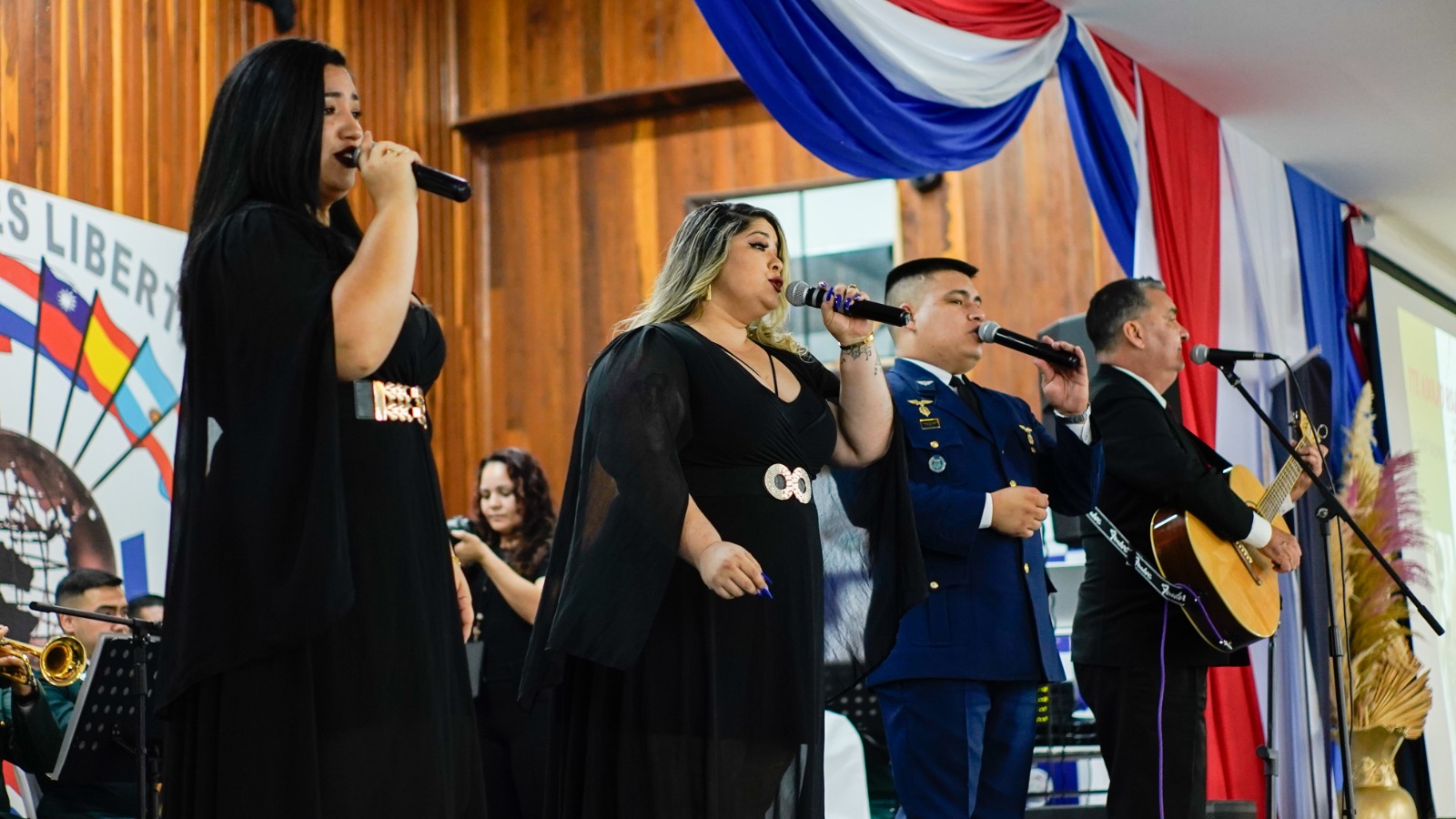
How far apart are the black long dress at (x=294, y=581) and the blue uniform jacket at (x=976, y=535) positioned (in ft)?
5.38

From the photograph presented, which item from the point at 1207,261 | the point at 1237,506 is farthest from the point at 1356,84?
the point at 1237,506

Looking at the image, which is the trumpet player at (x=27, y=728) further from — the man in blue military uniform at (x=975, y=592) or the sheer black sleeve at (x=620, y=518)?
the man in blue military uniform at (x=975, y=592)

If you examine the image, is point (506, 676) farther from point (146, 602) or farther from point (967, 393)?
point (967, 393)

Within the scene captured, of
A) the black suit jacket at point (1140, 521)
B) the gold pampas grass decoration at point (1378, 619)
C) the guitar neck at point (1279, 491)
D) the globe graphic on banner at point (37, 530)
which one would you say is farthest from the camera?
the gold pampas grass decoration at point (1378, 619)

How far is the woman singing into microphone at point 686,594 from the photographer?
2.68 metres

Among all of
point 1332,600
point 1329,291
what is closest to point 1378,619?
point 1329,291

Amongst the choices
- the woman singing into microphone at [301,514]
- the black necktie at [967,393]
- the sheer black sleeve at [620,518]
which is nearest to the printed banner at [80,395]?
the sheer black sleeve at [620,518]

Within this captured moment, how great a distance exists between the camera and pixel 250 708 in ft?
6.46

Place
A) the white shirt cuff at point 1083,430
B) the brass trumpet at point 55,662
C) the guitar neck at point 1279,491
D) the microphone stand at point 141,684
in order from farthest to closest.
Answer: the guitar neck at point 1279,491 → the brass trumpet at point 55,662 → the white shirt cuff at point 1083,430 → the microphone stand at point 141,684

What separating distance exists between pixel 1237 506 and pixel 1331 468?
299 centimetres

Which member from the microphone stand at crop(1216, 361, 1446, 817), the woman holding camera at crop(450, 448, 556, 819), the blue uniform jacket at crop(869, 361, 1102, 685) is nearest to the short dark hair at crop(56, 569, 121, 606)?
the woman holding camera at crop(450, 448, 556, 819)

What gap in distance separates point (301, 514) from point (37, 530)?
12.8 feet

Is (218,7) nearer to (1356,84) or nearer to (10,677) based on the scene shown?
(10,677)

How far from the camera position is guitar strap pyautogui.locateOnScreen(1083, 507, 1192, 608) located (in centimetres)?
410
